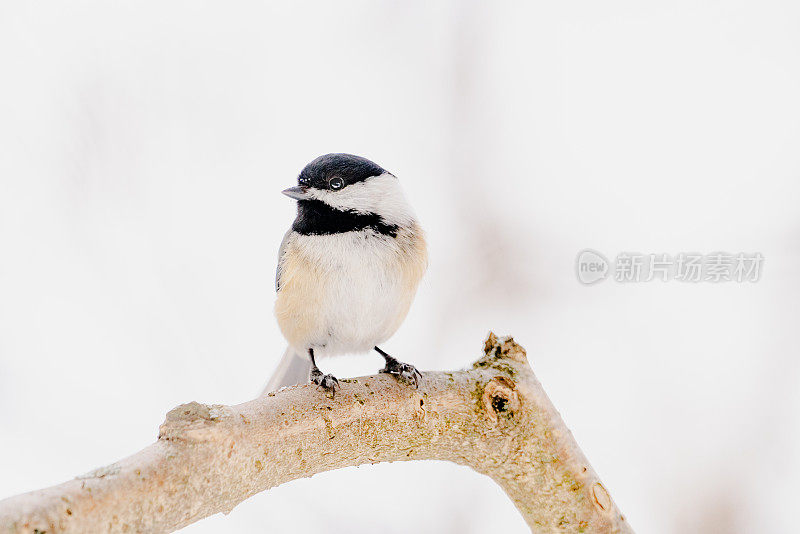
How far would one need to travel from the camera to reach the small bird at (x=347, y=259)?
1.75 meters

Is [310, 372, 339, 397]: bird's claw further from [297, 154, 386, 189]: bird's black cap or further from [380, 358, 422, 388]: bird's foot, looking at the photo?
[297, 154, 386, 189]: bird's black cap

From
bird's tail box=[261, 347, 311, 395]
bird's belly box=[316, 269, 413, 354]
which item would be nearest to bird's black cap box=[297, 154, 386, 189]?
bird's belly box=[316, 269, 413, 354]

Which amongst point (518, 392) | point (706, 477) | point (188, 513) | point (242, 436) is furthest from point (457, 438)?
point (706, 477)

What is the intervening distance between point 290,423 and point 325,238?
21.5 inches

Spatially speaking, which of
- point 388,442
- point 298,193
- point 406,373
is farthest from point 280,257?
point 388,442

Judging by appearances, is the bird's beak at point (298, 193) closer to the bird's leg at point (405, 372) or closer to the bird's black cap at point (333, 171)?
the bird's black cap at point (333, 171)

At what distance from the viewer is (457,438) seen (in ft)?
5.15

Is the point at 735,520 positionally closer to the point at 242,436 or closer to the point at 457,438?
the point at 457,438

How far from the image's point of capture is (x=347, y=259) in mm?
1741

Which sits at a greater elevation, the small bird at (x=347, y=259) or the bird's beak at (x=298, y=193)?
the bird's beak at (x=298, y=193)

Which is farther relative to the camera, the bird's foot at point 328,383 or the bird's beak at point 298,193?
the bird's beak at point 298,193

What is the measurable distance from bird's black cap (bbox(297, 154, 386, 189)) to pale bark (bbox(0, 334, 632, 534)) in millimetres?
527

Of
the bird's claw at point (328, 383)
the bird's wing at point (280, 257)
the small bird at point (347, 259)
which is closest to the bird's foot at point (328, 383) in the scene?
the bird's claw at point (328, 383)

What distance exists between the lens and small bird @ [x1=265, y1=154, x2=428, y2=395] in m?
1.75
